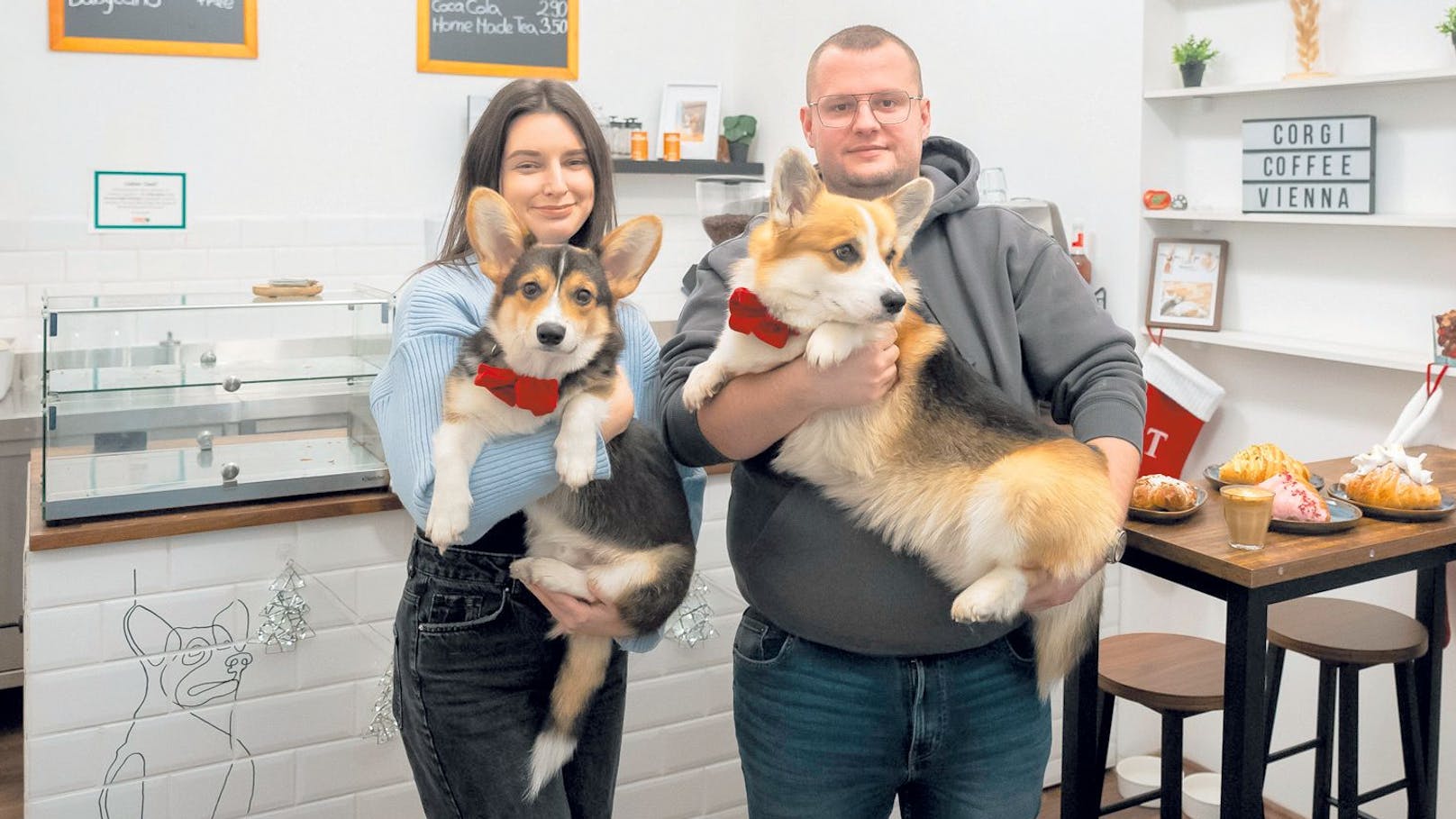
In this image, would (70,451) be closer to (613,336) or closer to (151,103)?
(613,336)

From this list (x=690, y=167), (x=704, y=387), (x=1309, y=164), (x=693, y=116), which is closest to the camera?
(x=704, y=387)

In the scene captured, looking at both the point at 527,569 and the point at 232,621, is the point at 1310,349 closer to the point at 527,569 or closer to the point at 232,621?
the point at 527,569

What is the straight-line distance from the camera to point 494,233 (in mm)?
1629

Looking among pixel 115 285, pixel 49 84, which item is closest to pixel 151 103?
pixel 49 84

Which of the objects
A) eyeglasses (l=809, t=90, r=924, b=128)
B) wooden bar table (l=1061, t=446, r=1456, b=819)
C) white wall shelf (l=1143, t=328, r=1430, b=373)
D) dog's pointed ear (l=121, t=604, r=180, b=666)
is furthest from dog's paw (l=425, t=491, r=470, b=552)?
white wall shelf (l=1143, t=328, r=1430, b=373)

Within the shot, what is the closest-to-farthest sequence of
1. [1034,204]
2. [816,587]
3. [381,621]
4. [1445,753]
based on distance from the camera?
[816,587]
[381,621]
[1445,753]
[1034,204]

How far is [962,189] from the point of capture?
1.79 metres

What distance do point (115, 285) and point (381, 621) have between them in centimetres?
253

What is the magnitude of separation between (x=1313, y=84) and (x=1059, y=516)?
194 centimetres

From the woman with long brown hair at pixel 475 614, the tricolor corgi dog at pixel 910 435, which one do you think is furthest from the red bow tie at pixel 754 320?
the woman with long brown hair at pixel 475 614

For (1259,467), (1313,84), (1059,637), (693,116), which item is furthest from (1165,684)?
(693,116)

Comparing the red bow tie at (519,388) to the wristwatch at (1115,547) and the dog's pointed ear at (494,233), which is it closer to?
the dog's pointed ear at (494,233)

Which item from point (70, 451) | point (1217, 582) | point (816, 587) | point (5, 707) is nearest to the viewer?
point (816, 587)

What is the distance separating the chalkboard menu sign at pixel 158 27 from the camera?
420 cm
